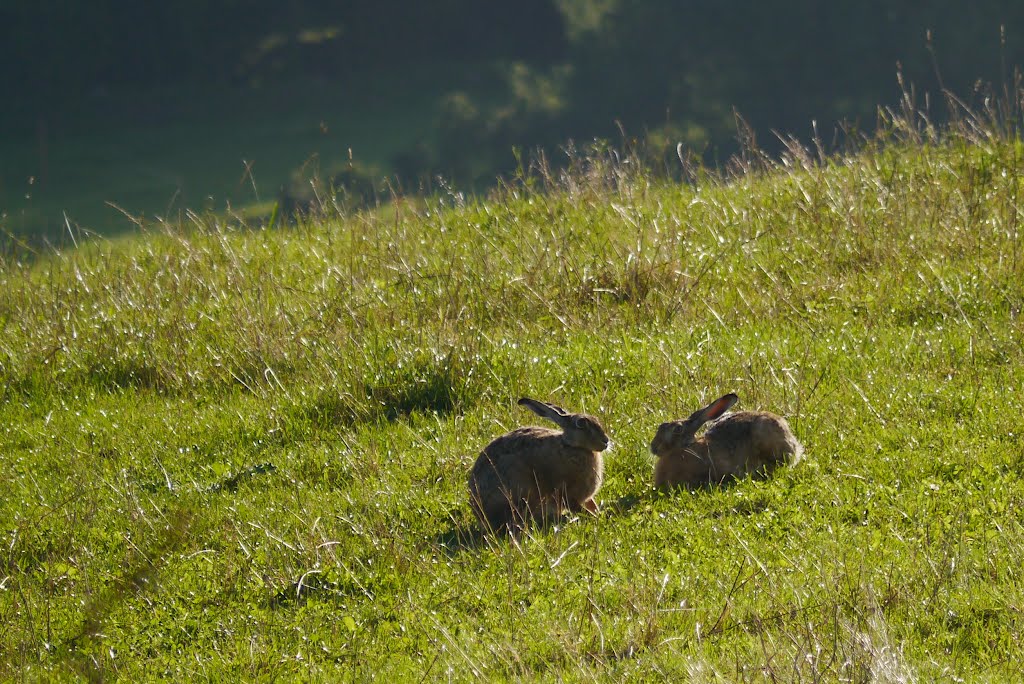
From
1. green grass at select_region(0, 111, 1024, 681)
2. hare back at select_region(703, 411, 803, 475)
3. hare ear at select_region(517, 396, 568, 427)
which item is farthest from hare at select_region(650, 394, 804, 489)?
hare ear at select_region(517, 396, 568, 427)

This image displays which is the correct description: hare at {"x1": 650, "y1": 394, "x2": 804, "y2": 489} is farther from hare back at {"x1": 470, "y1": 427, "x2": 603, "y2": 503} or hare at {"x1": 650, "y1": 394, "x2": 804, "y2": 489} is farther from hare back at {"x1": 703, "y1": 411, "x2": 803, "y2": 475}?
hare back at {"x1": 470, "y1": 427, "x2": 603, "y2": 503}

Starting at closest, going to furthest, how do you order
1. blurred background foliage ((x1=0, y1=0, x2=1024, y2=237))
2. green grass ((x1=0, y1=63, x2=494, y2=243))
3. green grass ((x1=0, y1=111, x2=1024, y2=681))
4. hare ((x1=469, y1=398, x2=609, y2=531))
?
green grass ((x1=0, y1=111, x2=1024, y2=681)), hare ((x1=469, y1=398, x2=609, y2=531)), green grass ((x1=0, y1=63, x2=494, y2=243)), blurred background foliage ((x1=0, y1=0, x2=1024, y2=237))

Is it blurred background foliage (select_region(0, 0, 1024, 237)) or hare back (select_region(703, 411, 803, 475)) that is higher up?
hare back (select_region(703, 411, 803, 475))

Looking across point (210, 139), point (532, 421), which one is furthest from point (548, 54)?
point (532, 421)

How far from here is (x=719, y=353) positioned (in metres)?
7.73

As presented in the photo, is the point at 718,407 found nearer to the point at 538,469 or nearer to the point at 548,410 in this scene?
the point at 548,410

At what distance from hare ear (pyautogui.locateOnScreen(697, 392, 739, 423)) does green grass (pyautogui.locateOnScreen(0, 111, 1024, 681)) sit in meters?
0.39

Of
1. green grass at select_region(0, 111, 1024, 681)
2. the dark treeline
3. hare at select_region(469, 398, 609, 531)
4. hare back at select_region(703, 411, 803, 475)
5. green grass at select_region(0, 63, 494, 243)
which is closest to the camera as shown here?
green grass at select_region(0, 111, 1024, 681)

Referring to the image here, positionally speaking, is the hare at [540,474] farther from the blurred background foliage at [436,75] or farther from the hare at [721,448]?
the blurred background foliage at [436,75]

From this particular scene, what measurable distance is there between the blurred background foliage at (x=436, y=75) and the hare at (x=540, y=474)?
118 ft

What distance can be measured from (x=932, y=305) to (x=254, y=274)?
18.4 feet

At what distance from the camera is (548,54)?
209 ft

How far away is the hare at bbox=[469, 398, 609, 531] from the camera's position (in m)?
6.07

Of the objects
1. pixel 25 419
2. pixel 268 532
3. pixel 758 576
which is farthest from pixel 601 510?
pixel 25 419
